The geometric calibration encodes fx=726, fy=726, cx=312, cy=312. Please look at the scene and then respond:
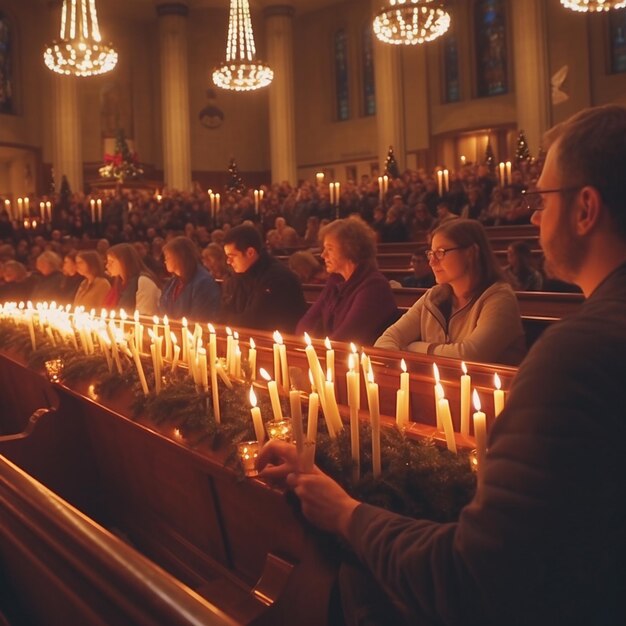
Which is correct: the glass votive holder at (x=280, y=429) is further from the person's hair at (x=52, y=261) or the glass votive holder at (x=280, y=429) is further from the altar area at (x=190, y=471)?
the person's hair at (x=52, y=261)

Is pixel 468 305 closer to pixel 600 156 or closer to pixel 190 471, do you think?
pixel 190 471

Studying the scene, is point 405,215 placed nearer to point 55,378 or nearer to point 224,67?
point 224,67

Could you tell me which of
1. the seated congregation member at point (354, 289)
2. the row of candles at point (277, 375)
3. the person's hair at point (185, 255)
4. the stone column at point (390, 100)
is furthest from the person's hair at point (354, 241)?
the stone column at point (390, 100)

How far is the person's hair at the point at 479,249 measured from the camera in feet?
11.4

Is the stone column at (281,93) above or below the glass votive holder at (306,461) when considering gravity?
above

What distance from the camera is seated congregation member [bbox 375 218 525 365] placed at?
130 inches

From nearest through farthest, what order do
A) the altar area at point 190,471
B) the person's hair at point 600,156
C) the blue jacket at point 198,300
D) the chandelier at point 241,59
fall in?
the person's hair at point 600,156 < the altar area at point 190,471 < the blue jacket at point 198,300 < the chandelier at point 241,59

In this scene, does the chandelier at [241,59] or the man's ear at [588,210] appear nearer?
the man's ear at [588,210]

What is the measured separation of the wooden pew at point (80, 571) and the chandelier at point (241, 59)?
30.8 feet

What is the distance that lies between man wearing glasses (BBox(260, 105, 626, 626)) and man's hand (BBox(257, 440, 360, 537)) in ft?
0.69

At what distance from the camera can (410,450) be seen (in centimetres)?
176

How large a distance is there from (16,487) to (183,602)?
62cm

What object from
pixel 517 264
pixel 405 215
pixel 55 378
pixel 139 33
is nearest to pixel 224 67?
pixel 405 215

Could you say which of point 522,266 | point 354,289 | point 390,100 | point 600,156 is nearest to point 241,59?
point 522,266
